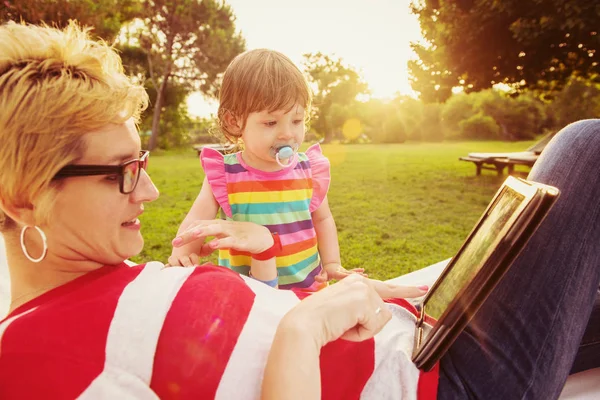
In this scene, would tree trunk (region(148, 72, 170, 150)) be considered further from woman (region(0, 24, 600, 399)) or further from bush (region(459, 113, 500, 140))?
bush (region(459, 113, 500, 140))

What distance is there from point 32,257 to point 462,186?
1162cm

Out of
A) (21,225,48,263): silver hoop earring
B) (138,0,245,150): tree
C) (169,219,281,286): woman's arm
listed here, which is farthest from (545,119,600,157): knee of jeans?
(138,0,245,150): tree

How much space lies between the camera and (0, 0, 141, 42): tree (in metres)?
13.5

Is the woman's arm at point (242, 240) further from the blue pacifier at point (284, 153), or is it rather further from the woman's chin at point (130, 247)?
the blue pacifier at point (284, 153)

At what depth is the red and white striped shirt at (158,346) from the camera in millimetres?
979

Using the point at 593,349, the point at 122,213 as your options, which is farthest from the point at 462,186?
the point at 122,213

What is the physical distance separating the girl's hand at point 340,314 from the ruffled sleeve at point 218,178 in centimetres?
120

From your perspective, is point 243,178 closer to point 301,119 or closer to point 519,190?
point 301,119

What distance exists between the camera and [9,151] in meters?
1.14

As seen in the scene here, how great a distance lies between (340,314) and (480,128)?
50703mm

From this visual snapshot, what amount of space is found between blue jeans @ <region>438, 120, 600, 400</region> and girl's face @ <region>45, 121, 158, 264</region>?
129cm

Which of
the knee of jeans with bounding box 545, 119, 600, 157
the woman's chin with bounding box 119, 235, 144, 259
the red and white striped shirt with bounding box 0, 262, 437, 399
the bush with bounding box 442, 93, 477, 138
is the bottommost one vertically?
the red and white striped shirt with bounding box 0, 262, 437, 399

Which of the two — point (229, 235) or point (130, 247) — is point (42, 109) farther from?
point (229, 235)

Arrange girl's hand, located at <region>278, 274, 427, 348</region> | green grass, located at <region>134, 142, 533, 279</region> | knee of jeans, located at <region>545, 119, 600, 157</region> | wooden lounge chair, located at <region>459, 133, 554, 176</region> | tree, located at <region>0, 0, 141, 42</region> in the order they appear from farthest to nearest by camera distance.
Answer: tree, located at <region>0, 0, 141, 42</region>, wooden lounge chair, located at <region>459, 133, 554, 176</region>, green grass, located at <region>134, 142, 533, 279</region>, knee of jeans, located at <region>545, 119, 600, 157</region>, girl's hand, located at <region>278, 274, 427, 348</region>
